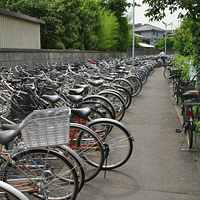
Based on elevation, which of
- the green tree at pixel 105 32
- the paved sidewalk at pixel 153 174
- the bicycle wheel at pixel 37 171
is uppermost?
the green tree at pixel 105 32

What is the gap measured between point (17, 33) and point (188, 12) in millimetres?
8144

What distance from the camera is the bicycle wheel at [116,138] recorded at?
378 cm

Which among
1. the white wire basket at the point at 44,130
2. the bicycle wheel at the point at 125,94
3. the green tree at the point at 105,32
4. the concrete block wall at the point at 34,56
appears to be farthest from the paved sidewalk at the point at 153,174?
the green tree at the point at 105,32

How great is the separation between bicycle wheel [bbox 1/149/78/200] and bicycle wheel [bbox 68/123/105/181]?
669 millimetres

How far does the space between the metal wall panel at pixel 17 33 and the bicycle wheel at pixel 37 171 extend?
8859 millimetres

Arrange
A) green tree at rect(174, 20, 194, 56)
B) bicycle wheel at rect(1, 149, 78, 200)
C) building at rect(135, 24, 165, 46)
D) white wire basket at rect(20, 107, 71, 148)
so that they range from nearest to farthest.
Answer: white wire basket at rect(20, 107, 71, 148)
bicycle wheel at rect(1, 149, 78, 200)
green tree at rect(174, 20, 194, 56)
building at rect(135, 24, 165, 46)

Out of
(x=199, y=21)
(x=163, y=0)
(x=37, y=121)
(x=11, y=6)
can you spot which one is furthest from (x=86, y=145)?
(x=11, y=6)

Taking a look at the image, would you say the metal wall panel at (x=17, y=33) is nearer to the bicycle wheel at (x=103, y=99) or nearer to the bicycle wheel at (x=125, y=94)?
the bicycle wheel at (x=125, y=94)

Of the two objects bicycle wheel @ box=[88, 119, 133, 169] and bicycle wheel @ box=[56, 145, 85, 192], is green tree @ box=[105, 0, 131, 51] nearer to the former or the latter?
bicycle wheel @ box=[88, 119, 133, 169]

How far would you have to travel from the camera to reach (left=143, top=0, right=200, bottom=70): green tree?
16.7 feet

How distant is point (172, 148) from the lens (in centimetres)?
480

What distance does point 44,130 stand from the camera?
2.44 meters

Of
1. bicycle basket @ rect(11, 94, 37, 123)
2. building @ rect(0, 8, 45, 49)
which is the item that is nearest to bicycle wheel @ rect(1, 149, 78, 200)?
bicycle basket @ rect(11, 94, 37, 123)

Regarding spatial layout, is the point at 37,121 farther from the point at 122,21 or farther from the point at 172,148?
the point at 122,21
